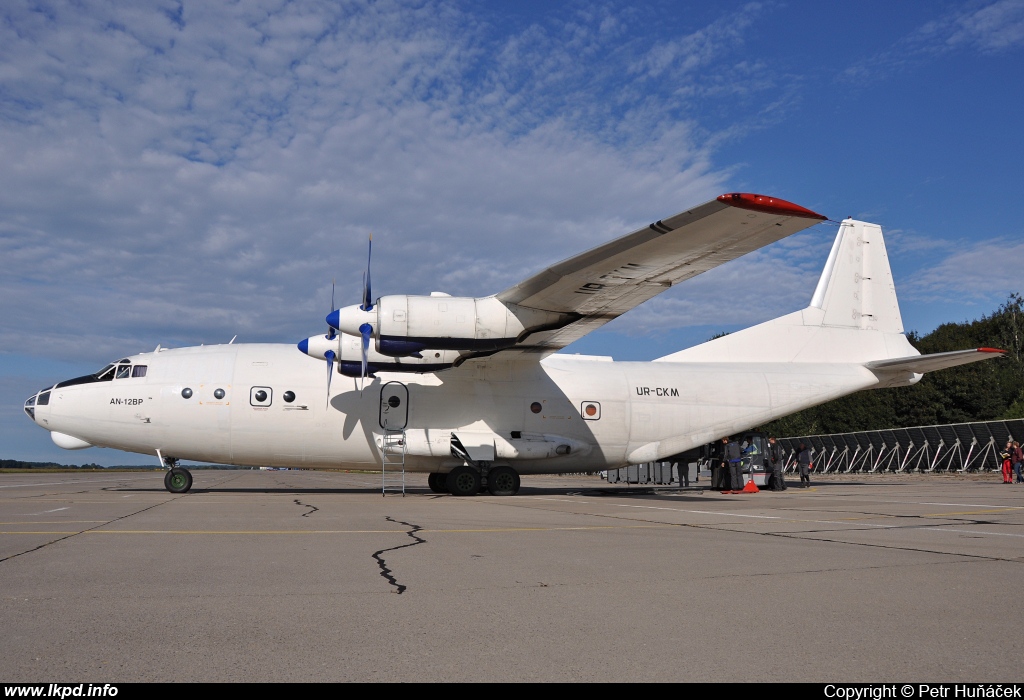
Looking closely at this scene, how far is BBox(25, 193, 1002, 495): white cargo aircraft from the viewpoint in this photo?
48.8 feet

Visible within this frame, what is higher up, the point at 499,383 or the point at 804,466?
the point at 499,383

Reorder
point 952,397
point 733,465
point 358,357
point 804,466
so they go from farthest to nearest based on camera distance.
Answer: point 952,397
point 804,466
point 733,465
point 358,357

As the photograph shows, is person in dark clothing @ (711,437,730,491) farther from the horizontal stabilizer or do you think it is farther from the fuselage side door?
the fuselage side door

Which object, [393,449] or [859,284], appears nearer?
[393,449]

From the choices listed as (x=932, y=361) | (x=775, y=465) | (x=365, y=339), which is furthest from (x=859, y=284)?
(x=365, y=339)

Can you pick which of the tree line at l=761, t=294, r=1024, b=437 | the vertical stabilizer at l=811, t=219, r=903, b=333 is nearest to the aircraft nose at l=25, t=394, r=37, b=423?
the vertical stabilizer at l=811, t=219, r=903, b=333

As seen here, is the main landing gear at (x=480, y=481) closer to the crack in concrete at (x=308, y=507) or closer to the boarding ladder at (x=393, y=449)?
the boarding ladder at (x=393, y=449)

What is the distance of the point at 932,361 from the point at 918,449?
2369cm

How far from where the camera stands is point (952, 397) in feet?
172

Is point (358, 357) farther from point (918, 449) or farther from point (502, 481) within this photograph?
point (918, 449)

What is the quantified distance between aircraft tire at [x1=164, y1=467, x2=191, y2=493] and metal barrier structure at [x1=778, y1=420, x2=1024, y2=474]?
86.2ft

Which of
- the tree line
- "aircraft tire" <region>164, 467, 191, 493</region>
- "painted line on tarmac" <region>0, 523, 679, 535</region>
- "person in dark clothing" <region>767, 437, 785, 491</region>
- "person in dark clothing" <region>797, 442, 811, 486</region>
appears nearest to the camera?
"painted line on tarmac" <region>0, 523, 679, 535</region>

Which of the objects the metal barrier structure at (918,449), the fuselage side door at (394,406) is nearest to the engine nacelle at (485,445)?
the fuselage side door at (394,406)
